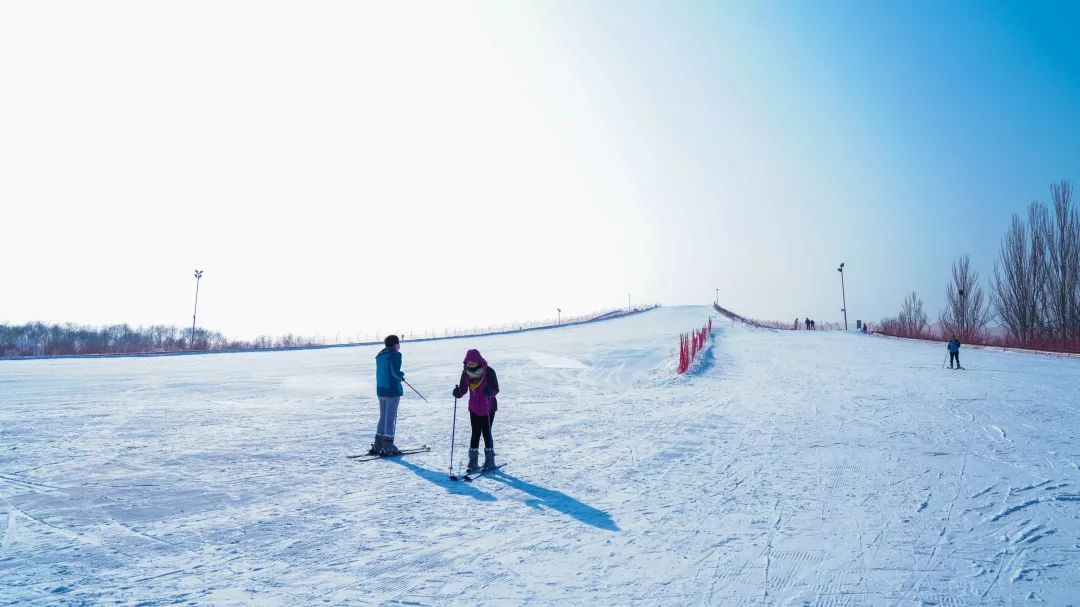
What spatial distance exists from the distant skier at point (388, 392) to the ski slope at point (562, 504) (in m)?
0.51

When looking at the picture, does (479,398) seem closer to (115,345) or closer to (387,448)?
(387,448)

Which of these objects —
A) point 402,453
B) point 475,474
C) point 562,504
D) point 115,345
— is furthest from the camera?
point 115,345

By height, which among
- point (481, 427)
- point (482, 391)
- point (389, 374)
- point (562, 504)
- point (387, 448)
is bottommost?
point (562, 504)

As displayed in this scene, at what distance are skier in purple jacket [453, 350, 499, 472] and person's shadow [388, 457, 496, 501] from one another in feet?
1.59

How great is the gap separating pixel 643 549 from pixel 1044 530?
3843mm

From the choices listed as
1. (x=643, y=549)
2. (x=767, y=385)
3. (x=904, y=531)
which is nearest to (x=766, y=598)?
(x=643, y=549)

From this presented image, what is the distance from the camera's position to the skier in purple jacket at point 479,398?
7.80m

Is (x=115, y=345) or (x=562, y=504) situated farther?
(x=115, y=345)

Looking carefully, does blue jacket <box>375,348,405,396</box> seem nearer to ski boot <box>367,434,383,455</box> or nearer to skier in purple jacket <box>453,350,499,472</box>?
ski boot <box>367,434,383,455</box>

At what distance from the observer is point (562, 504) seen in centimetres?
631

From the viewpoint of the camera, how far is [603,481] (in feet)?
23.9

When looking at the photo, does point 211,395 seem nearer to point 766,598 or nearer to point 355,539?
point 355,539

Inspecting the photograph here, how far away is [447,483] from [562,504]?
5.72 feet

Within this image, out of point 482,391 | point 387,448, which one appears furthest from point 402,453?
point 482,391
